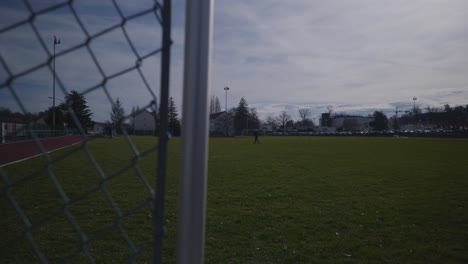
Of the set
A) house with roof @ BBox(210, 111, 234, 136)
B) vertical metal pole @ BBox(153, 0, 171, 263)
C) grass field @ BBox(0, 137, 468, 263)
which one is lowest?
grass field @ BBox(0, 137, 468, 263)

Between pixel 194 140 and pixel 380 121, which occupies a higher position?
pixel 380 121

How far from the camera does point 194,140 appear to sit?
799 millimetres

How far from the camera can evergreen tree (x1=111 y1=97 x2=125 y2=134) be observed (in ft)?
3.24

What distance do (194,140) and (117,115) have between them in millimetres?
351

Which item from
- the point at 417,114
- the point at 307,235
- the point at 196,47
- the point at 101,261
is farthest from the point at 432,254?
the point at 417,114

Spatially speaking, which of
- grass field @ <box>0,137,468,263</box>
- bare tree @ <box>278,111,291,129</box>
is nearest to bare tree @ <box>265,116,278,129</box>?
bare tree @ <box>278,111,291,129</box>

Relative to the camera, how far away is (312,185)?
316 inches

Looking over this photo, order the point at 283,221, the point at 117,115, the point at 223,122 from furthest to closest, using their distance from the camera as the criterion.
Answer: the point at 223,122 → the point at 283,221 → the point at 117,115

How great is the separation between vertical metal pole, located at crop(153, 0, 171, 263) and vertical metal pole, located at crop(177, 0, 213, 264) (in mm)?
89

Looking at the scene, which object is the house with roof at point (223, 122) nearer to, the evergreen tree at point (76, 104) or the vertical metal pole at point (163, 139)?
the evergreen tree at point (76, 104)

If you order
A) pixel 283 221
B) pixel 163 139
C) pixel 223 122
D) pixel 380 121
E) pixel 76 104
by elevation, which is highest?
pixel 380 121

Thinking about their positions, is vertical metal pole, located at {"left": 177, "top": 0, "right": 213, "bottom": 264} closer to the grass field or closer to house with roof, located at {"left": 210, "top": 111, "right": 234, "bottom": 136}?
the grass field

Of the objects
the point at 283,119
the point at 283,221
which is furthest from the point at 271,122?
the point at 283,221

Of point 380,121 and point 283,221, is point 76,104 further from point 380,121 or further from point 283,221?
point 380,121
